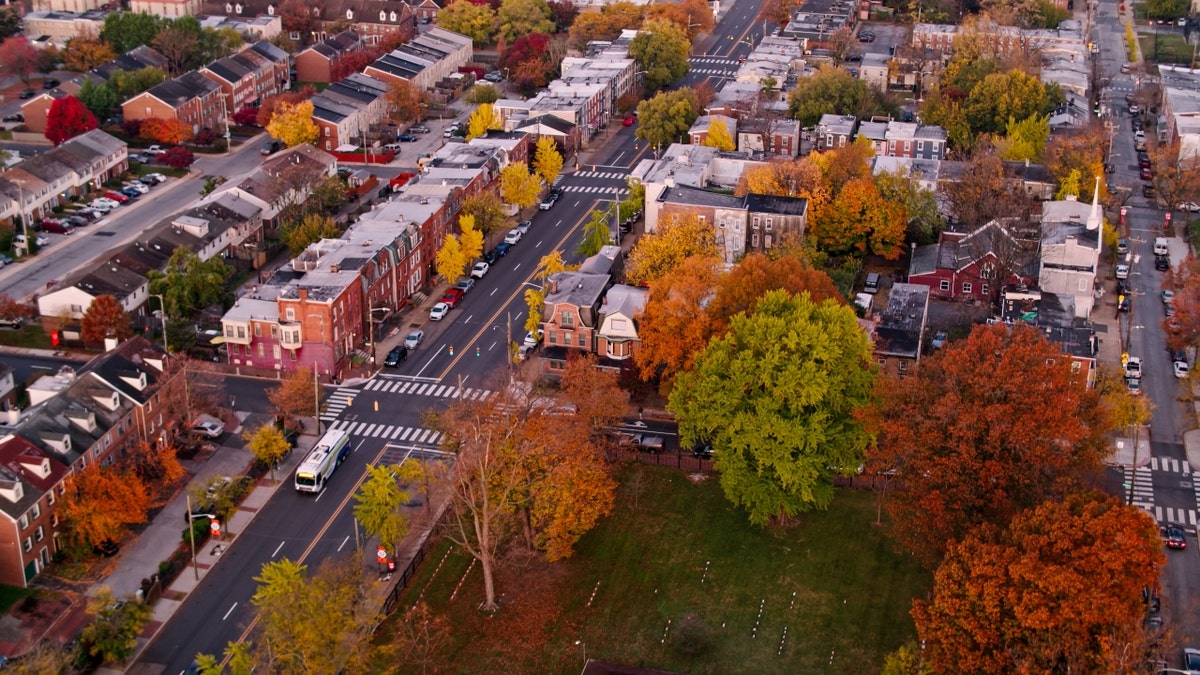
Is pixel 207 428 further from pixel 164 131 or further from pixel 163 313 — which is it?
pixel 164 131

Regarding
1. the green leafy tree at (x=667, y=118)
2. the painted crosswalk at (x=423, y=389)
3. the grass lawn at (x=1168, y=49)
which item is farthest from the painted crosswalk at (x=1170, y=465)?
the grass lawn at (x=1168, y=49)

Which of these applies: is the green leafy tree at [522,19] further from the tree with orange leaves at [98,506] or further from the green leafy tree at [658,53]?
the tree with orange leaves at [98,506]

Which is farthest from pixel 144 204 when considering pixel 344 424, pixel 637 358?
pixel 637 358

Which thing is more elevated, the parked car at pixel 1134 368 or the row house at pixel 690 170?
A: the row house at pixel 690 170

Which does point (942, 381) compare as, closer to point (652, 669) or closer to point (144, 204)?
point (652, 669)

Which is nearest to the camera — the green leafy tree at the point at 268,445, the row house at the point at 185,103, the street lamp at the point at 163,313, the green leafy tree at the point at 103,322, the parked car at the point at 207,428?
the green leafy tree at the point at 268,445
